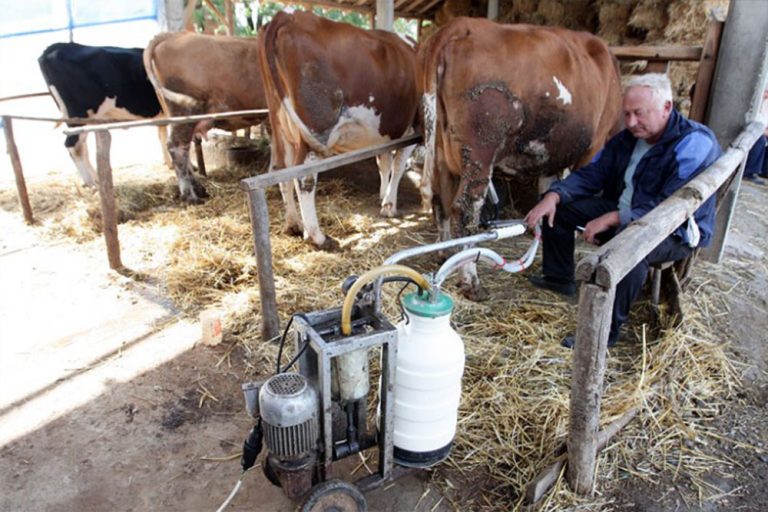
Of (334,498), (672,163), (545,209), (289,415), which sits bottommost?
(334,498)

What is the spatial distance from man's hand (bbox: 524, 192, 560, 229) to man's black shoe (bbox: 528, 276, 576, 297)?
1.88 ft

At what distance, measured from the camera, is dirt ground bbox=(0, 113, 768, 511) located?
6.91 ft

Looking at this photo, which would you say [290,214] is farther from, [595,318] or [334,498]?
[595,318]

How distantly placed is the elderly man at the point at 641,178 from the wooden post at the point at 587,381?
1050 millimetres

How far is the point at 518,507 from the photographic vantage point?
2.01m

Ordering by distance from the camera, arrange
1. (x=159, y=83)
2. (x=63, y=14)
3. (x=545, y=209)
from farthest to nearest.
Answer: (x=63, y=14), (x=159, y=83), (x=545, y=209)

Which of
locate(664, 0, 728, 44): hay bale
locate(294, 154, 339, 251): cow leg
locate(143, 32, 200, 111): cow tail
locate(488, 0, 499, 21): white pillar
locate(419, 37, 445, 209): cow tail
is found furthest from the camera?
locate(488, 0, 499, 21): white pillar

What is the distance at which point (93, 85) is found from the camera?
6.38 meters

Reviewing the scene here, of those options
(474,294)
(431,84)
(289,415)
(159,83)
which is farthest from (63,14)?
(289,415)

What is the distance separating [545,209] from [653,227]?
132 cm

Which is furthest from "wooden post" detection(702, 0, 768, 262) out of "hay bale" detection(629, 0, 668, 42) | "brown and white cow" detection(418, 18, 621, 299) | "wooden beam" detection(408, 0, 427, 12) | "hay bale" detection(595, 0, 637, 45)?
"wooden beam" detection(408, 0, 427, 12)

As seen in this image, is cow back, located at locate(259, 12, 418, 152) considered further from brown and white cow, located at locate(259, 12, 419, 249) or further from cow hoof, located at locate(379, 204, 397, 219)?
cow hoof, located at locate(379, 204, 397, 219)

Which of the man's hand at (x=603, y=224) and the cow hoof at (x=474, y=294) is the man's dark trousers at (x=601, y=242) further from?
the cow hoof at (x=474, y=294)

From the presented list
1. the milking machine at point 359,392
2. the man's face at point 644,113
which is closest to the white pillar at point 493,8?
the man's face at point 644,113
